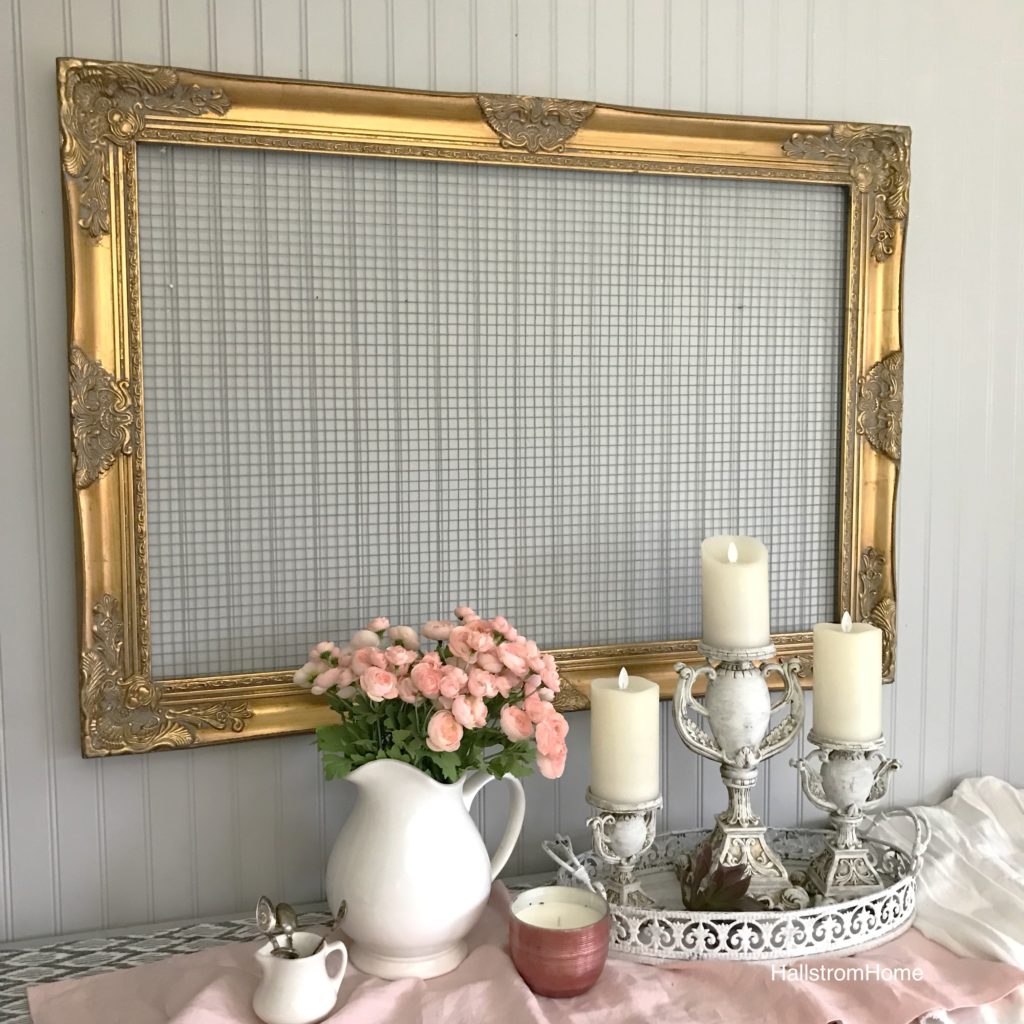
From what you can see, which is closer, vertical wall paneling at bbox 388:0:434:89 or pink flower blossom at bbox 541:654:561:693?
pink flower blossom at bbox 541:654:561:693

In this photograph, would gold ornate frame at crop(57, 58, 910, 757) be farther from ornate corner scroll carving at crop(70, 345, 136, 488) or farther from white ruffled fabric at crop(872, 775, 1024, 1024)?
white ruffled fabric at crop(872, 775, 1024, 1024)

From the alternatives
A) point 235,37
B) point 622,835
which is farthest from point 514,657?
point 235,37

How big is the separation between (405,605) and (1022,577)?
0.87 meters

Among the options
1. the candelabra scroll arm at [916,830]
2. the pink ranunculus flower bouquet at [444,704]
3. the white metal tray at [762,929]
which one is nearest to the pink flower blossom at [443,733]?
the pink ranunculus flower bouquet at [444,704]

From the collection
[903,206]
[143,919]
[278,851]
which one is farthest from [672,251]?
[143,919]

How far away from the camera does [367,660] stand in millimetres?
1058

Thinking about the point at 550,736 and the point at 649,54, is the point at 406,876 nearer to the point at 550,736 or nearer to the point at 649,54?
the point at 550,736

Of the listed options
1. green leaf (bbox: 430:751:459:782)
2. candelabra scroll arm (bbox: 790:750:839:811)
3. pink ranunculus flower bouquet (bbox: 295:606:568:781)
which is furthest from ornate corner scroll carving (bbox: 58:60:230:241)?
candelabra scroll arm (bbox: 790:750:839:811)

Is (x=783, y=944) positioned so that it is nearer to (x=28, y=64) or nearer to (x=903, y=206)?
(x=903, y=206)

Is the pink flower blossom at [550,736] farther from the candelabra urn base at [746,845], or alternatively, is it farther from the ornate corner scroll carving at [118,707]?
the ornate corner scroll carving at [118,707]

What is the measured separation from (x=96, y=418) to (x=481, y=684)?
1.56ft

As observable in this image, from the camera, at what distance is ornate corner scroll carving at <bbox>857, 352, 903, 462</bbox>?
1.39 metres

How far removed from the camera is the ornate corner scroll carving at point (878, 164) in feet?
4.41

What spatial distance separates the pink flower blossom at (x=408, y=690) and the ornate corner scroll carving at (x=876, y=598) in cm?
66
